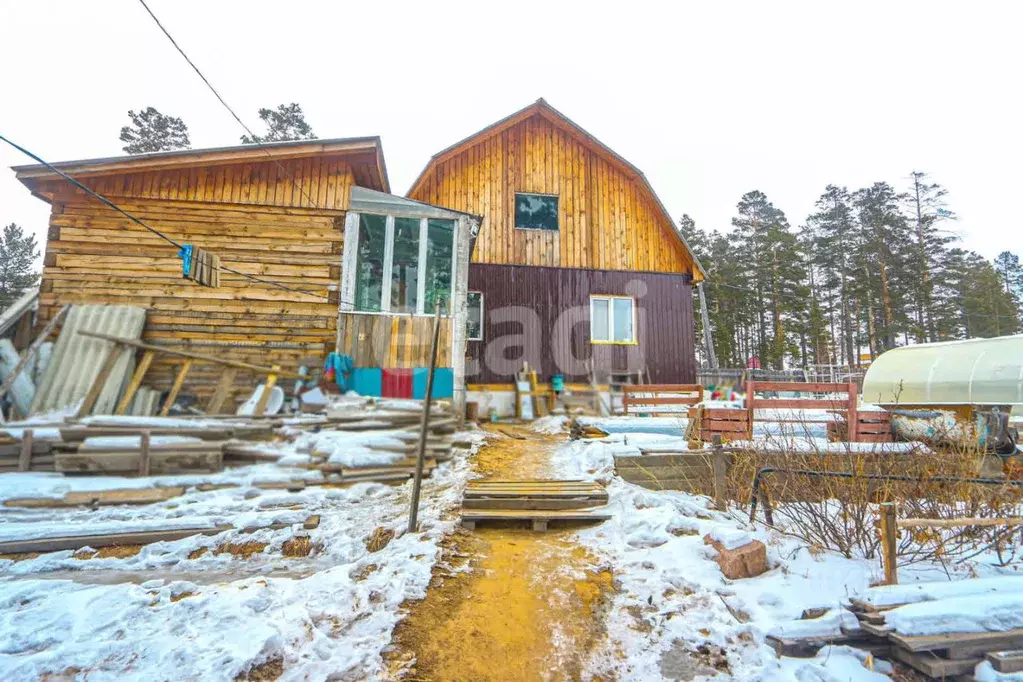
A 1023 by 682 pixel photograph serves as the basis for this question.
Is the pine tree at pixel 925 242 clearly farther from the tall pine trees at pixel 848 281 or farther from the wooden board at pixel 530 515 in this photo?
the wooden board at pixel 530 515

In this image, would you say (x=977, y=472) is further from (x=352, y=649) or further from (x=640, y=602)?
(x=352, y=649)

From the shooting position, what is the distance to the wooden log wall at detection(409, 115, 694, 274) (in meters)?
14.3

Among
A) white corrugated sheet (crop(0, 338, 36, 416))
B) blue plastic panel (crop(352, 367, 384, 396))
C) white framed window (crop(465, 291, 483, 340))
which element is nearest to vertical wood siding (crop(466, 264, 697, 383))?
white framed window (crop(465, 291, 483, 340))

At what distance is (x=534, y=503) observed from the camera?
5121 mm

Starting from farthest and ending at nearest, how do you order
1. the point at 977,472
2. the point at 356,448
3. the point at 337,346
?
the point at 337,346 < the point at 356,448 < the point at 977,472

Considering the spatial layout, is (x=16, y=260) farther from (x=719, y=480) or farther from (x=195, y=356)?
(x=719, y=480)

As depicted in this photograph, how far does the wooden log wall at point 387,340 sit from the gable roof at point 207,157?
3443mm

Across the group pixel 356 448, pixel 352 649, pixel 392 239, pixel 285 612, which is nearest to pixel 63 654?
pixel 285 612

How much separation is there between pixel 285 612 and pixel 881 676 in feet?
12.0

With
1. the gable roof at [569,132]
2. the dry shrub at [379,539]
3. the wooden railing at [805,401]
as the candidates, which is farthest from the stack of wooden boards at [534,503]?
the gable roof at [569,132]

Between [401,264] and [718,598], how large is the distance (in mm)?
8102

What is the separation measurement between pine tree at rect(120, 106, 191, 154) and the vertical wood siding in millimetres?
23438

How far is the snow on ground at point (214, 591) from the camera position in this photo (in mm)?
2584

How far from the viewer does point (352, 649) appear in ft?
9.03
